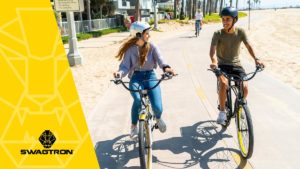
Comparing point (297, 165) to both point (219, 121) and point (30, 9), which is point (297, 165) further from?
point (30, 9)

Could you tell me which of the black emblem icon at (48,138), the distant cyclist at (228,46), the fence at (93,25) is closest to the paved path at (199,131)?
the distant cyclist at (228,46)

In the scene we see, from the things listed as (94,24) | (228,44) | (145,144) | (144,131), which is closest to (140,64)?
(144,131)

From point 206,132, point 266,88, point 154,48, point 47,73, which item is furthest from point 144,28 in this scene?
point 266,88

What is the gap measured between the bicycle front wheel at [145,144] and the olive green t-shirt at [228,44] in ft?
6.50

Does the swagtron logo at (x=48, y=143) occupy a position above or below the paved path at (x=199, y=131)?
above

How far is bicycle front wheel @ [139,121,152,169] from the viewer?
463 cm

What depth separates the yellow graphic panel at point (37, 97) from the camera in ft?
12.8

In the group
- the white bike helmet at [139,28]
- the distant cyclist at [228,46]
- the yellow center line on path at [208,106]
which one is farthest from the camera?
the distant cyclist at [228,46]

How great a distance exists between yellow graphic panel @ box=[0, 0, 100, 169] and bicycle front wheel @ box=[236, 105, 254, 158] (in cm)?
220

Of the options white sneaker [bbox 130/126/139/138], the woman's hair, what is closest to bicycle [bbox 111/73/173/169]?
the woman's hair

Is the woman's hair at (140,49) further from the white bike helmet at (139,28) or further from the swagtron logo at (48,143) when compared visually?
the swagtron logo at (48,143)

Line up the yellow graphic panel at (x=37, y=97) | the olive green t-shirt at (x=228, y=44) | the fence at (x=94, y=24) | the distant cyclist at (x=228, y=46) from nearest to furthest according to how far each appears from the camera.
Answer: the yellow graphic panel at (x=37, y=97), the distant cyclist at (x=228, y=46), the olive green t-shirt at (x=228, y=44), the fence at (x=94, y=24)

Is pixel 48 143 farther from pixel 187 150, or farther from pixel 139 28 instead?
pixel 187 150

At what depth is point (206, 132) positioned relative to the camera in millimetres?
6648
